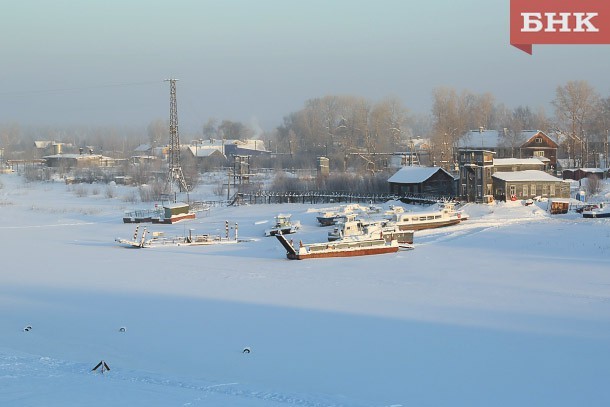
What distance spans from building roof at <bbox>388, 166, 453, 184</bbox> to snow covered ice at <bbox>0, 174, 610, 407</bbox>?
19.3 meters

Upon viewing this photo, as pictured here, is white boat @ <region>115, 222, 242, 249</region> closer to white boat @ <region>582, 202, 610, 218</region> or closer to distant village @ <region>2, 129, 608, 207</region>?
white boat @ <region>582, 202, 610, 218</region>

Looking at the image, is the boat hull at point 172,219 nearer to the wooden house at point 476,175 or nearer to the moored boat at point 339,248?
the moored boat at point 339,248

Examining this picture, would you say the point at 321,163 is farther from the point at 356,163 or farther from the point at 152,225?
the point at 152,225

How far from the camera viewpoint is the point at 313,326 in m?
14.7

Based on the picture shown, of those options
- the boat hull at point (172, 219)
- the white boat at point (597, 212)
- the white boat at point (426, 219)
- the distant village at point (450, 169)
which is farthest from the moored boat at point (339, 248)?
the distant village at point (450, 169)

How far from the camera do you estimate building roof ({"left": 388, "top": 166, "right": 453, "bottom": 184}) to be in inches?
1871

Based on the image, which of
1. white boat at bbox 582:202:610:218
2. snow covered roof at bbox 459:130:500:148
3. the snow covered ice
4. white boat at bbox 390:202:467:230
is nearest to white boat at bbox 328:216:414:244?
the snow covered ice

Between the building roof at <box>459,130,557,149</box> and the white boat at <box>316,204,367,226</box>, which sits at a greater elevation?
the building roof at <box>459,130,557,149</box>

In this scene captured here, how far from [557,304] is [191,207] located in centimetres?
3338

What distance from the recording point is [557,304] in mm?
16344

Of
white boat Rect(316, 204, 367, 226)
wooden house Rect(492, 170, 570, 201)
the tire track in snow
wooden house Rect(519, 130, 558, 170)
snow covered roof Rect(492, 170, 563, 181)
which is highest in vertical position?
wooden house Rect(519, 130, 558, 170)

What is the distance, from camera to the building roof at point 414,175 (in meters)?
47.5

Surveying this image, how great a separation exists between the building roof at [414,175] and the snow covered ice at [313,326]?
19254 mm

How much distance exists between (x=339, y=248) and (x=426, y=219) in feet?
29.9
